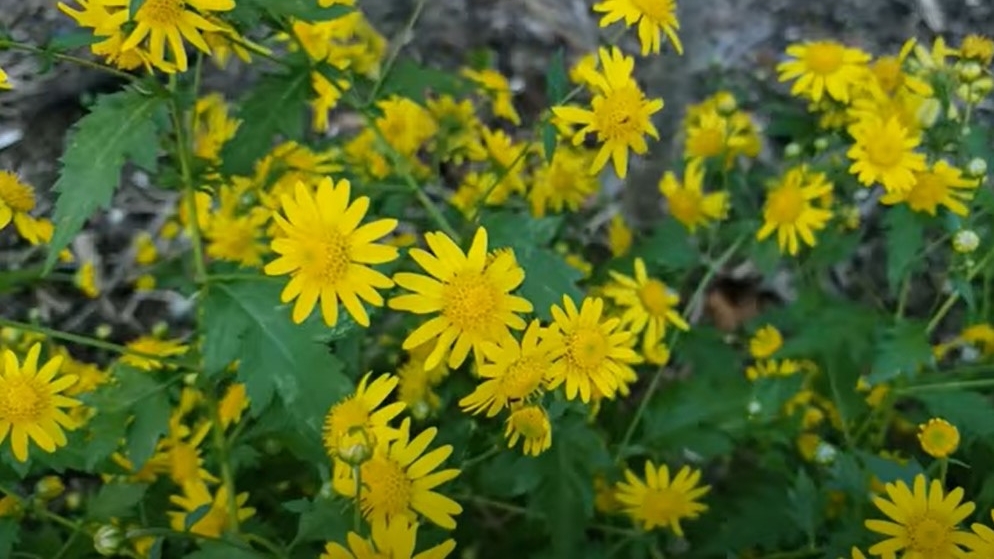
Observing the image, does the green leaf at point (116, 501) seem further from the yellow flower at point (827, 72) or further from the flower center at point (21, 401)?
the yellow flower at point (827, 72)

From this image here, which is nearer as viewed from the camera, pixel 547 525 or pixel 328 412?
pixel 328 412

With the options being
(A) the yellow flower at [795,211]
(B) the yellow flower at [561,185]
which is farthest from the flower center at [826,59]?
(B) the yellow flower at [561,185]

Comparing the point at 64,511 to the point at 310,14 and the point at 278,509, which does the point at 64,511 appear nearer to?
the point at 278,509

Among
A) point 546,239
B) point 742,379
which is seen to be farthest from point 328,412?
point 742,379

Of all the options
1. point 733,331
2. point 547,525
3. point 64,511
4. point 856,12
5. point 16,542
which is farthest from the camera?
point 856,12

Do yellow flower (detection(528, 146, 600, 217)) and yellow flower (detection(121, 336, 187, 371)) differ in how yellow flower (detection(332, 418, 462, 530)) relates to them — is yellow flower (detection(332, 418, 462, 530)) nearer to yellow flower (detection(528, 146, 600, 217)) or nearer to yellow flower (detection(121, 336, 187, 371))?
yellow flower (detection(121, 336, 187, 371))

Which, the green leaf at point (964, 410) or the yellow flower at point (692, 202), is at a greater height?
the yellow flower at point (692, 202)
